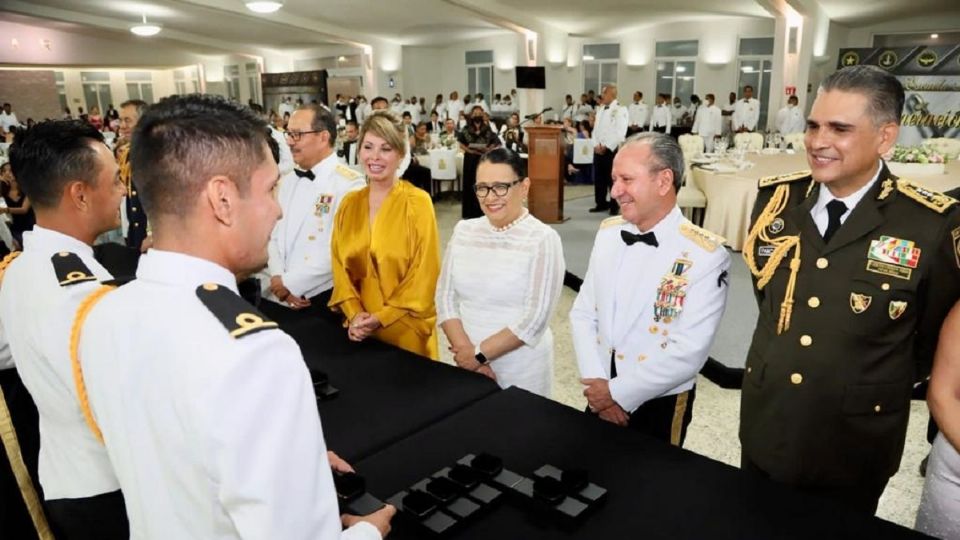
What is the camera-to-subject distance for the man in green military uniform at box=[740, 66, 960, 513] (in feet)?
5.33

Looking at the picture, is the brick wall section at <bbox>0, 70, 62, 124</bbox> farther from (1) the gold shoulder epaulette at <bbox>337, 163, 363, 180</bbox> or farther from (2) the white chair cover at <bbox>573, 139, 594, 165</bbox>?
(1) the gold shoulder epaulette at <bbox>337, 163, 363, 180</bbox>

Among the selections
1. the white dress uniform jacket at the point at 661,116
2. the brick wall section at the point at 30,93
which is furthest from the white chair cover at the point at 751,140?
the brick wall section at the point at 30,93

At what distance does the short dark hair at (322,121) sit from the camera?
3.16m

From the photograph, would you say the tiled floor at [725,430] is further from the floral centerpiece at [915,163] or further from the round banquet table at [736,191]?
the floral centerpiece at [915,163]

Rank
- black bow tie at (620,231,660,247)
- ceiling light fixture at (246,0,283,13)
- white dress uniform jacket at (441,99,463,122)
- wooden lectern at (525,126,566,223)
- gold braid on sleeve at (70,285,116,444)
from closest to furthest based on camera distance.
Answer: gold braid on sleeve at (70,285,116,444), black bow tie at (620,231,660,247), wooden lectern at (525,126,566,223), ceiling light fixture at (246,0,283,13), white dress uniform jacket at (441,99,463,122)

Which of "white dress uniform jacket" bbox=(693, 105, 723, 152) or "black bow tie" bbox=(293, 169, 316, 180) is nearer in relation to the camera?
"black bow tie" bbox=(293, 169, 316, 180)

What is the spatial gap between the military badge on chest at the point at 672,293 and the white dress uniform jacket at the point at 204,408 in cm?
132

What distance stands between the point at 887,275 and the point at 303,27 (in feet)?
58.3

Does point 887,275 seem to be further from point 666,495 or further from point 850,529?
point 666,495

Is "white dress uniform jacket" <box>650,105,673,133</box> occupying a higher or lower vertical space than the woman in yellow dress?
higher

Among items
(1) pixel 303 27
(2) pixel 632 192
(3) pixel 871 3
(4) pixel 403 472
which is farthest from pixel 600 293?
(1) pixel 303 27

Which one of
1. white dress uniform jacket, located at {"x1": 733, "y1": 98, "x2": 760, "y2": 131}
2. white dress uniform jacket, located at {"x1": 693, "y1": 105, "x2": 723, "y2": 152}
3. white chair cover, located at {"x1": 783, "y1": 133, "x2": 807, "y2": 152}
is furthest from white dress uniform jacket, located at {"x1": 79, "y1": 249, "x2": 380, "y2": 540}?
white dress uniform jacket, located at {"x1": 733, "y1": 98, "x2": 760, "y2": 131}

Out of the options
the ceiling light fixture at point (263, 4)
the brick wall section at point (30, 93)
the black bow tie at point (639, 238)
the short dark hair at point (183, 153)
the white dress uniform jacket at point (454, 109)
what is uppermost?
the ceiling light fixture at point (263, 4)

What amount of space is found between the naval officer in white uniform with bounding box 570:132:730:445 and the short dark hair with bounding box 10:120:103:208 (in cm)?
155
